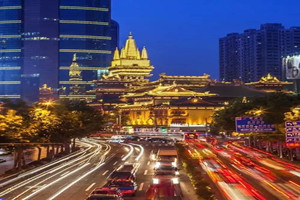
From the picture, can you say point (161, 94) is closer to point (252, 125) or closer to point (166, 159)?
point (252, 125)

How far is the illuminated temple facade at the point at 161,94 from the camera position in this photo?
145 metres

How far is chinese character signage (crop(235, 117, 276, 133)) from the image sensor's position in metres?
57.6

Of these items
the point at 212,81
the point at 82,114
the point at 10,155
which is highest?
the point at 212,81

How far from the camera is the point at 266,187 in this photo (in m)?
34.1

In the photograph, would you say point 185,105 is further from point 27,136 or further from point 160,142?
point 27,136

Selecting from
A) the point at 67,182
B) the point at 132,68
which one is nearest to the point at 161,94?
the point at 132,68

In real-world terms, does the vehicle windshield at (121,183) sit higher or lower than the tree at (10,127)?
lower

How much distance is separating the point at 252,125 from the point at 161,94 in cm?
9149

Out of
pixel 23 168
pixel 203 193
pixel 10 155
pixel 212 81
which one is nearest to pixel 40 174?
pixel 23 168

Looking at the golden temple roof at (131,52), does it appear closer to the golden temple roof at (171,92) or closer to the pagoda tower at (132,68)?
the pagoda tower at (132,68)

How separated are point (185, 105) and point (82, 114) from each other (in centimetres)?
6642

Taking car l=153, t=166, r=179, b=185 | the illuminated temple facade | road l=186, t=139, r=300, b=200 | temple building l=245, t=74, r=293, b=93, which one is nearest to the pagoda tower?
the illuminated temple facade

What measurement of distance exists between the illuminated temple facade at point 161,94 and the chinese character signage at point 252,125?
80.0 metres

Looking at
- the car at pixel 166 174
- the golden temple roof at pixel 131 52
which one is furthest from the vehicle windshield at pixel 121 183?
the golden temple roof at pixel 131 52
